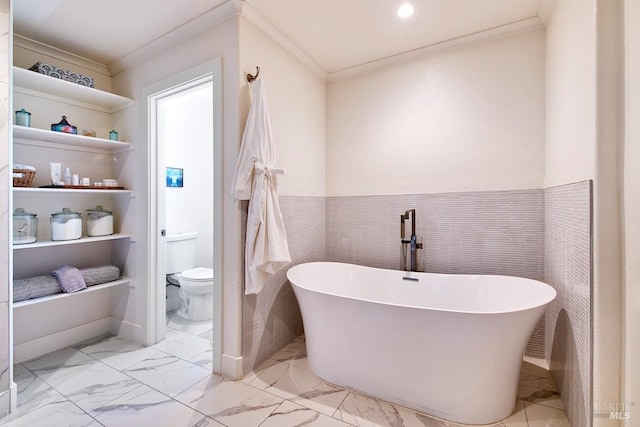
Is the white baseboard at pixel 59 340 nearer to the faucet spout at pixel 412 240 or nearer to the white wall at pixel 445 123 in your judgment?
the white wall at pixel 445 123

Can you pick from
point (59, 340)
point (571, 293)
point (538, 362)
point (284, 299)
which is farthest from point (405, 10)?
point (59, 340)

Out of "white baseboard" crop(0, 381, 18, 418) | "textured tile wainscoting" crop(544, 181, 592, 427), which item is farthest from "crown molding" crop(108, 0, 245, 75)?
"white baseboard" crop(0, 381, 18, 418)

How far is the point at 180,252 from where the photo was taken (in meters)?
2.97

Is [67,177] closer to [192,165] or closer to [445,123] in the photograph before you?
[192,165]

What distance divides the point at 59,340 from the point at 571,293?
3.44m

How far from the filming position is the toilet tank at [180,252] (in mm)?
2875

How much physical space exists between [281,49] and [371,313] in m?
1.99

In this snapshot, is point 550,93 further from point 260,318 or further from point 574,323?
point 260,318

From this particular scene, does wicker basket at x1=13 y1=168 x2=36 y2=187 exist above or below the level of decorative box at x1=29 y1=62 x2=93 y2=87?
below

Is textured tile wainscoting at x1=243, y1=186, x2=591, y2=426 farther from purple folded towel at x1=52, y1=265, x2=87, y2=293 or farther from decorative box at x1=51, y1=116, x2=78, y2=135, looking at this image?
decorative box at x1=51, y1=116, x2=78, y2=135

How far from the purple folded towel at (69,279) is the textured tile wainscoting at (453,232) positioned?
6.38ft

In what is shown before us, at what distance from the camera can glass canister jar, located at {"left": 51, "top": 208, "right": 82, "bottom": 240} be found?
1.98 m

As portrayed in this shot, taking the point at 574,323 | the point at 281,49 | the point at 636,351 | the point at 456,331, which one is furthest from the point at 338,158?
the point at 636,351

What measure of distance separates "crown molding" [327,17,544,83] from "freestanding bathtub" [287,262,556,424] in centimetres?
172
